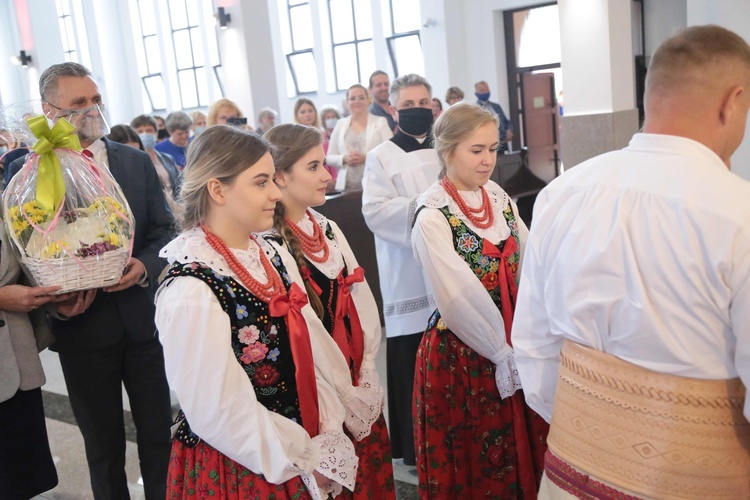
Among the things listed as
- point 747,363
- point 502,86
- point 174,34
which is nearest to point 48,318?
point 747,363

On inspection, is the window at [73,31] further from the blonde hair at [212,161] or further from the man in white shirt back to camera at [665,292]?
the man in white shirt back to camera at [665,292]

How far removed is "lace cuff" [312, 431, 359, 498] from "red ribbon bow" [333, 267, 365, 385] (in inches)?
14.8

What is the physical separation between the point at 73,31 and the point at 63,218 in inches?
673

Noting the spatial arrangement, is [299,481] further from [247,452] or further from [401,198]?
[401,198]

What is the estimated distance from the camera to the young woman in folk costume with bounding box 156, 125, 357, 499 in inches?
62.1

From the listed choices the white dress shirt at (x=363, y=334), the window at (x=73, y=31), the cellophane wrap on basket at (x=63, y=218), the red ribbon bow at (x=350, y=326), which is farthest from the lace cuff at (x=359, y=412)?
the window at (x=73, y=31)

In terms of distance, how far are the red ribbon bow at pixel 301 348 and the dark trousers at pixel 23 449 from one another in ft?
3.44

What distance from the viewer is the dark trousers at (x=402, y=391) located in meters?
2.87

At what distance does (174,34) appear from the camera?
54.8 ft

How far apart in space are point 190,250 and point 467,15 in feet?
36.6

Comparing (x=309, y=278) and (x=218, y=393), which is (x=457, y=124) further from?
(x=218, y=393)

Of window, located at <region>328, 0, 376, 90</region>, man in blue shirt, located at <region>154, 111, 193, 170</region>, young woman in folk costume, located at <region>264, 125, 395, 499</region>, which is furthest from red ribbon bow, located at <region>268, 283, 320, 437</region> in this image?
window, located at <region>328, 0, 376, 90</region>

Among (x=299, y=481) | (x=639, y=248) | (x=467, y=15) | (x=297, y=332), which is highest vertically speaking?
(x=467, y=15)

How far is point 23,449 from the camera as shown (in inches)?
92.4
